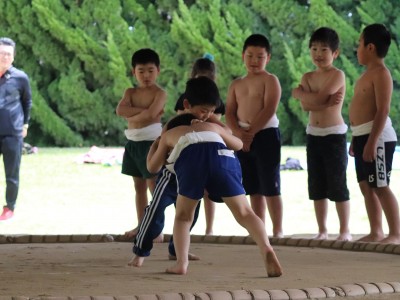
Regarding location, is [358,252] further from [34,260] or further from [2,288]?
[2,288]

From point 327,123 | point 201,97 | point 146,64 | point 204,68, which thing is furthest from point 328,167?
point 201,97

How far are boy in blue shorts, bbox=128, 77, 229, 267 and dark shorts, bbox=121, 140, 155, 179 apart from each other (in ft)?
3.51

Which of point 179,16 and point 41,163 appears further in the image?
point 179,16

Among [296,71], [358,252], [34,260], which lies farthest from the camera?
[296,71]

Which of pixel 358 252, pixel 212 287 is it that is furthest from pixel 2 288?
pixel 358 252

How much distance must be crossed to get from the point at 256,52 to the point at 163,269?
1.44 meters

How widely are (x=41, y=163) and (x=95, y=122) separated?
1489mm

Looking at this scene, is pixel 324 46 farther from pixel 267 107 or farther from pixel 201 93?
pixel 201 93

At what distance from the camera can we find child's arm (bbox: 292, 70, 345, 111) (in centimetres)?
476

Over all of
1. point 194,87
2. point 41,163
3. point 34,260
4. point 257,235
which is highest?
point 194,87

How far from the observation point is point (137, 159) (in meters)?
4.97

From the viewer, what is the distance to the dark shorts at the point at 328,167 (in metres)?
4.79

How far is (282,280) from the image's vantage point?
3.36m

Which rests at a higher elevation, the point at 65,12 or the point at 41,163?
the point at 65,12
